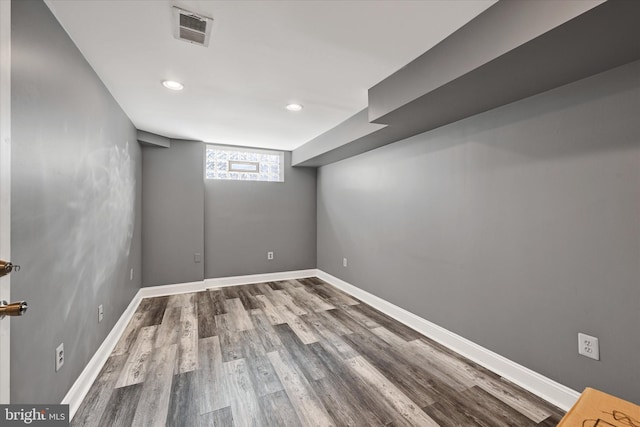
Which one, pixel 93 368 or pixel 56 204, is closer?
pixel 56 204

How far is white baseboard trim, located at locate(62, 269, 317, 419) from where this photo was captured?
5.69 ft

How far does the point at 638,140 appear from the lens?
143cm

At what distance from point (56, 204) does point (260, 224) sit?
3.19 meters

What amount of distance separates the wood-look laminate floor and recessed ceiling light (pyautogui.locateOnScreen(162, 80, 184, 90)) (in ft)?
7.46

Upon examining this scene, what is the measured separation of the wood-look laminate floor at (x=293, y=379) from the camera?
5.39ft

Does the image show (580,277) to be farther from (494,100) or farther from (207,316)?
(207,316)

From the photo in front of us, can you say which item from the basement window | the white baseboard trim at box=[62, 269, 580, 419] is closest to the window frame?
the basement window

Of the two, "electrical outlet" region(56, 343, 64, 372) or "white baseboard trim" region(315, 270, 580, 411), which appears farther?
"white baseboard trim" region(315, 270, 580, 411)

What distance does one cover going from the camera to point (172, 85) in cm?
226

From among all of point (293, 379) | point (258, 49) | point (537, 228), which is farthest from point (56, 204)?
point (537, 228)

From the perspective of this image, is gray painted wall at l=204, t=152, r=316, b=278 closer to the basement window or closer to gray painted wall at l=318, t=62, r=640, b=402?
the basement window

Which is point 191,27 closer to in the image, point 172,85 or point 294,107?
point 172,85

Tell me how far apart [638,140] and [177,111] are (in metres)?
3.55

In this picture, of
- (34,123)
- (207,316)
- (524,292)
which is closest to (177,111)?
(34,123)
